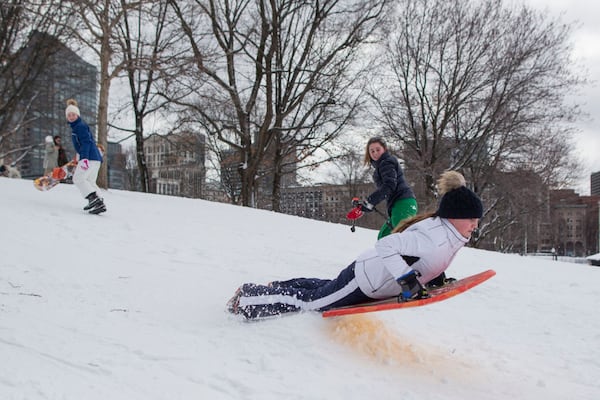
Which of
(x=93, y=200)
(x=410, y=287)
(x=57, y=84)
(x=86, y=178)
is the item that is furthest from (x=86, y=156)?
(x=57, y=84)

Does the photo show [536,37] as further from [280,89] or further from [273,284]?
[273,284]

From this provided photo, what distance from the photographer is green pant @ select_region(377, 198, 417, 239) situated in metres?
4.90

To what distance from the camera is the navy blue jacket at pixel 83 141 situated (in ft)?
24.7

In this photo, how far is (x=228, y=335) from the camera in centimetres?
303

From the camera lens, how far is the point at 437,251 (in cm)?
294

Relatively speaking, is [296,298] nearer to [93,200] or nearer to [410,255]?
[410,255]

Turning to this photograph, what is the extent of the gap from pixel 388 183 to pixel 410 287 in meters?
2.35

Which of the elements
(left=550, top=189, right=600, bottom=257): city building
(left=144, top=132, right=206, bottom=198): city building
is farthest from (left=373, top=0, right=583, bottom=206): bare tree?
(left=550, top=189, right=600, bottom=257): city building

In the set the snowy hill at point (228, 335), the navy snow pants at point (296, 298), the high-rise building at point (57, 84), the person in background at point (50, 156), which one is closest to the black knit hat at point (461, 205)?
the navy snow pants at point (296, 298)

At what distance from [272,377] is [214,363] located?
0.37 m

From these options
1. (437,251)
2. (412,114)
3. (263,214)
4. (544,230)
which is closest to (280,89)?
(412,114)

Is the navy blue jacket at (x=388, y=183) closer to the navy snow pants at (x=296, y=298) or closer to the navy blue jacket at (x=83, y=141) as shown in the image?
the navy snow pants at (x=296, y=298)

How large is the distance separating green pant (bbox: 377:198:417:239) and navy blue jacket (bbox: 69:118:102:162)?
5.34 meters

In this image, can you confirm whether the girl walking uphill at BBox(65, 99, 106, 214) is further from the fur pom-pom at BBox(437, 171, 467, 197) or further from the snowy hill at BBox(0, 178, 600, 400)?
the fur pom-pom at BBox(437, 171, 467, 197)
